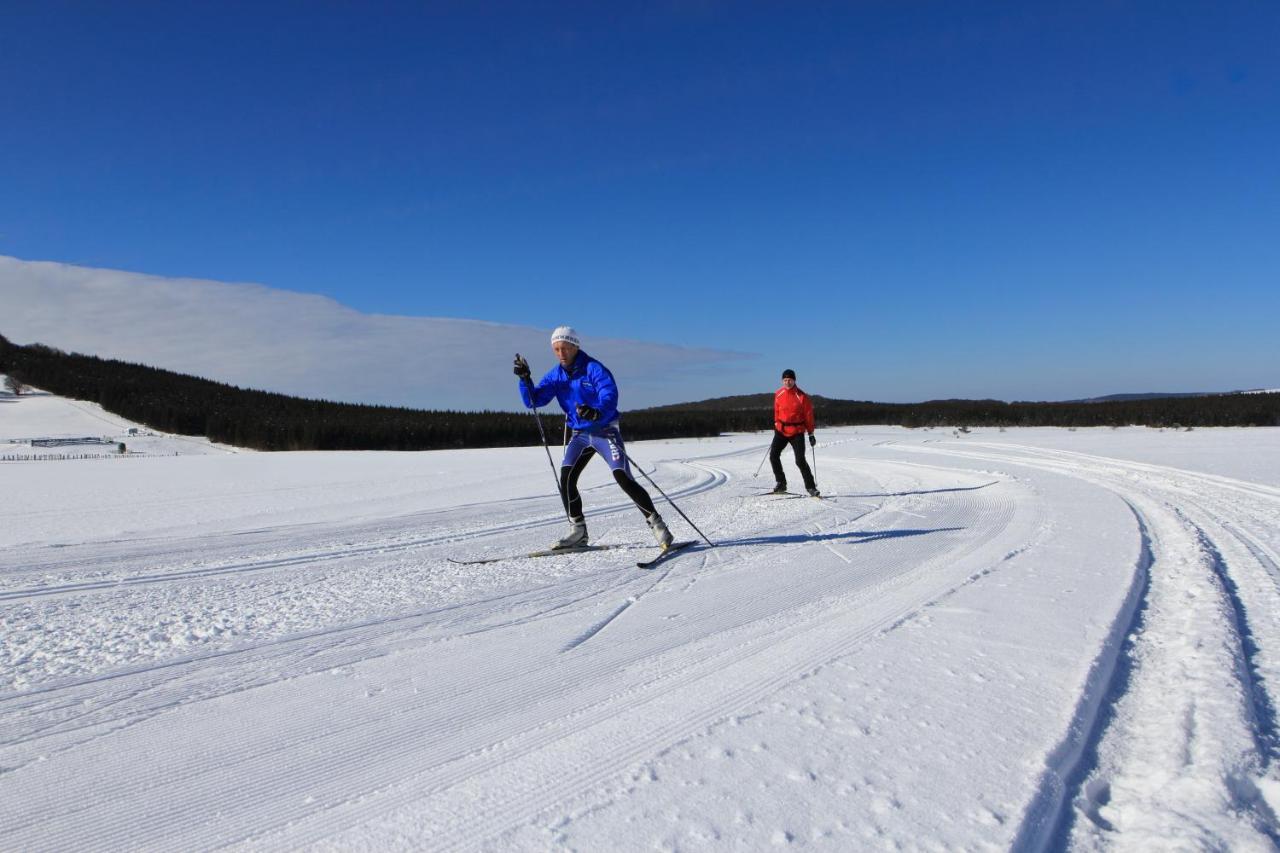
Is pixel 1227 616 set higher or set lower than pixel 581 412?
lower

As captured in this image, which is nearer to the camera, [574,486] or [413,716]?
[413,716]

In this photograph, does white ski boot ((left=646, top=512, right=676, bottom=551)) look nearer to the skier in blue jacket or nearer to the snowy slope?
the skier in blue jacket

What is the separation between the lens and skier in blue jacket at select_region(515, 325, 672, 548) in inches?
253

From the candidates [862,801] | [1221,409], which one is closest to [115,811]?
[862,801]

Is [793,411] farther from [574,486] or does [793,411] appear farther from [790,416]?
[574,486]

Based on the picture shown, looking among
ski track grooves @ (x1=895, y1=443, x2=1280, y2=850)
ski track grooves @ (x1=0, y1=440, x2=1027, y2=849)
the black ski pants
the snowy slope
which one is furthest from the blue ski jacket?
the snowy slope

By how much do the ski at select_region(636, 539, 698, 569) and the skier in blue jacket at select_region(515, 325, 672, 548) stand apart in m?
0.08

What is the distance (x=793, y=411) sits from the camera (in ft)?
38.2

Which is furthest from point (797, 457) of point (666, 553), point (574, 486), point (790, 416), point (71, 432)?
point (71, 432)

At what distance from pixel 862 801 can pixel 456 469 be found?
58.7 feet

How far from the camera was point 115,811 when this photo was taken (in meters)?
2.23

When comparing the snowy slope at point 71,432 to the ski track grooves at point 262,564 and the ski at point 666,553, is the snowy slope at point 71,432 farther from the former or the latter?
the ski at point 666,553

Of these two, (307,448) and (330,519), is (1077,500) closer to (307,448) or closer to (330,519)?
(330,519)

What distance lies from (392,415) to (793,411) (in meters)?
48.6
